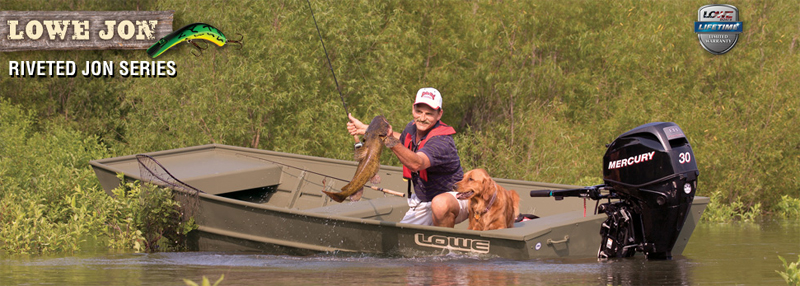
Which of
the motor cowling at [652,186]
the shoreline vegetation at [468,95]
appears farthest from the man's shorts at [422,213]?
the shoreline vegetation at [468,95]

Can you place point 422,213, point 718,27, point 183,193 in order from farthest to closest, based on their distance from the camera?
point 718,27, point 183,193, point 422,213

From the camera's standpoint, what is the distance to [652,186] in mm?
8609

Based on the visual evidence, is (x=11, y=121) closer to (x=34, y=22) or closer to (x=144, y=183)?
(x=34, y=22)

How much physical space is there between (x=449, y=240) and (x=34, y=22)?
14.5 m

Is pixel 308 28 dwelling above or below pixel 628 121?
above

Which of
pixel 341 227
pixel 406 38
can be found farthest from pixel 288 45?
pixel 341 227

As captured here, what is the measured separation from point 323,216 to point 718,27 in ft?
59.1

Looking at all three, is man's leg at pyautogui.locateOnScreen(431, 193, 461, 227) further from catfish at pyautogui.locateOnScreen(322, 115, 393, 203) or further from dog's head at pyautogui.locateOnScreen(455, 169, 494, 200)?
catfish at pyautogui.locateOnScreen(322, 115, 393, 203)

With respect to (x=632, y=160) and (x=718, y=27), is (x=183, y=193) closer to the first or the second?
(x=632, y=160)

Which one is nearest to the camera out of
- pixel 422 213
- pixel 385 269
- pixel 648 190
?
pixel 648 190

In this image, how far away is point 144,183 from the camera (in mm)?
11375

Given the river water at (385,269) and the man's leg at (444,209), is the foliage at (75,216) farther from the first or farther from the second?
the man's leg at (444,209)

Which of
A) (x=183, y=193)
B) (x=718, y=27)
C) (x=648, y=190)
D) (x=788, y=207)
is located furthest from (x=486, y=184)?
(x=718, y=27)

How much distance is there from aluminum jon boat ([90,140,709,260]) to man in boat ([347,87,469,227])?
260 millimetres
